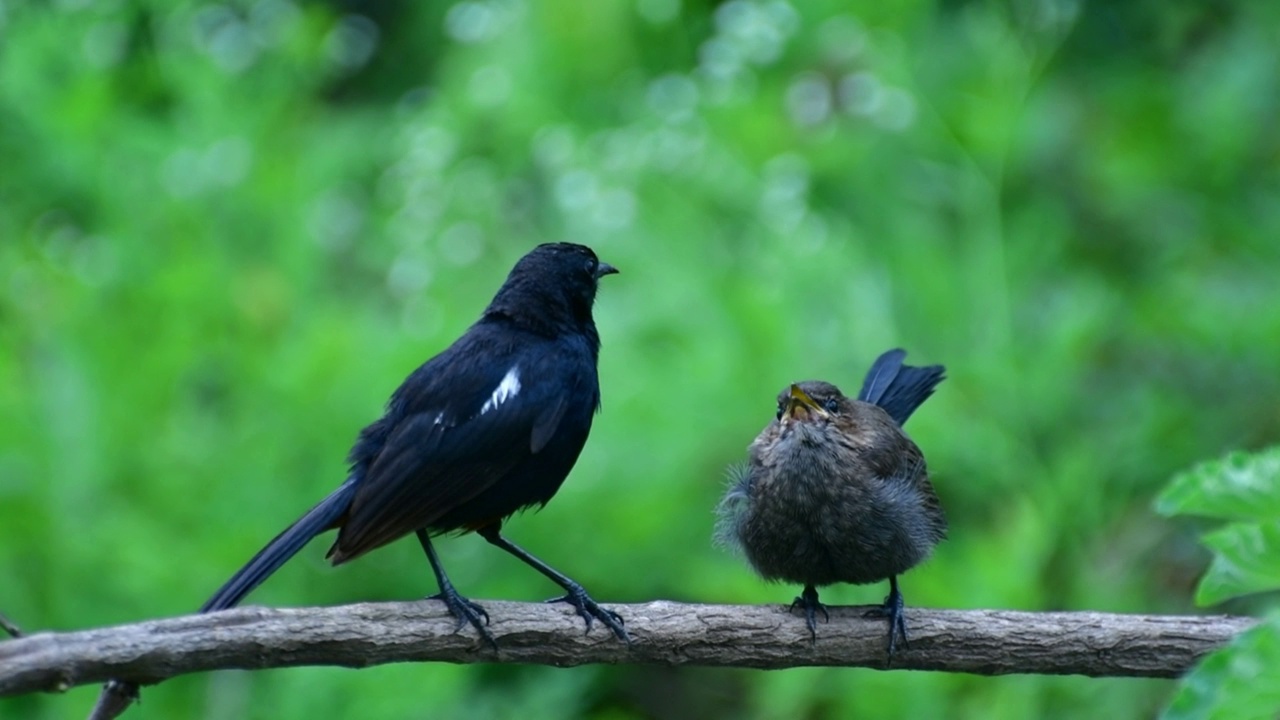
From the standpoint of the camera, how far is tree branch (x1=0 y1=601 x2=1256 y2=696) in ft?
9.54

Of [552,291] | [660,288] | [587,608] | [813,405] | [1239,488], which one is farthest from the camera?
[660,288]

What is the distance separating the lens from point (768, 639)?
10.4 ft

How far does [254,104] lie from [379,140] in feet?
Answer: 4.36

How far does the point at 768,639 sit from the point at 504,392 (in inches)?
34.4

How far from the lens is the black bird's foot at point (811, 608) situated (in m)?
3.26

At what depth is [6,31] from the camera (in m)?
6.77

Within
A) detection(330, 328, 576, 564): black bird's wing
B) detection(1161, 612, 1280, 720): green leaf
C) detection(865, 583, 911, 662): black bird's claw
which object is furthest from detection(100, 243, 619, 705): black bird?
detection(1161, 612, 1280, 720): green leaf

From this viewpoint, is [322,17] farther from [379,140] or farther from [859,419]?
[859,419]

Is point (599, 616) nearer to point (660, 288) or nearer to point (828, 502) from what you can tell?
point (828, 502)

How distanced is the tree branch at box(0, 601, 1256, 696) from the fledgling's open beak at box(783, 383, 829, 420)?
563 mm

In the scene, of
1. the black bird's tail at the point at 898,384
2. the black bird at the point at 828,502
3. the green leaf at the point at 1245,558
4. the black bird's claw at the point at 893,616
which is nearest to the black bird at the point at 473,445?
the black bird at the point at 828,502

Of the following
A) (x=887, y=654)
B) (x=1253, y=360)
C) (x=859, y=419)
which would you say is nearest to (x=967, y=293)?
(x=1253, y=360)

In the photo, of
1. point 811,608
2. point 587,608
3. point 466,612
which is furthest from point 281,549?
point 811,608

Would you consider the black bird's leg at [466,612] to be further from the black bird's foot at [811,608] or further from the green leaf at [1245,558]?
the green leaf at [1245,558]
